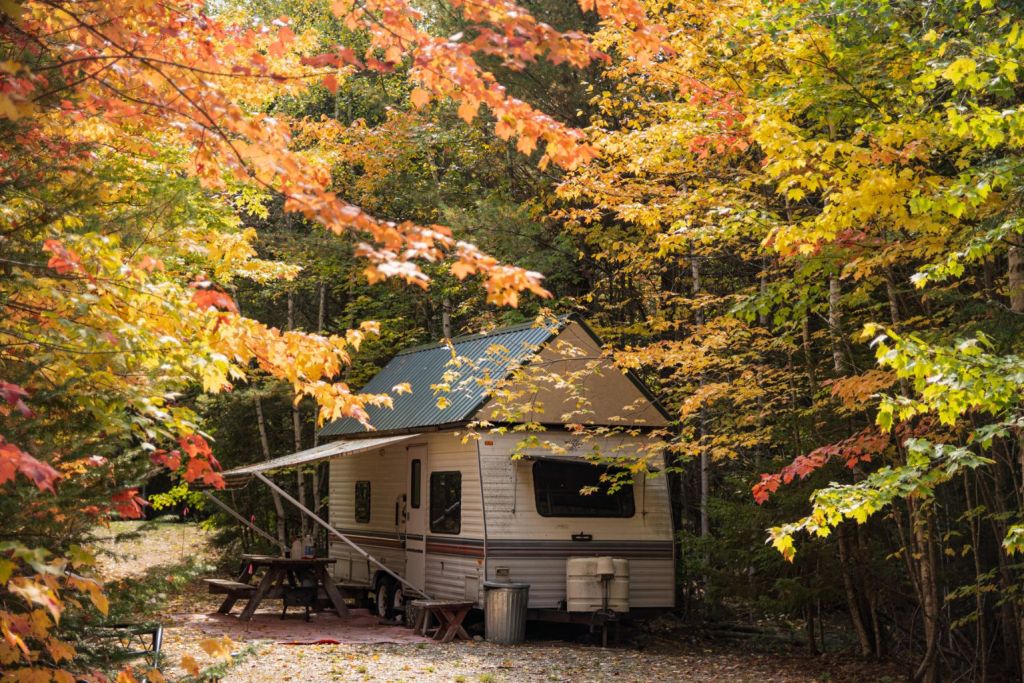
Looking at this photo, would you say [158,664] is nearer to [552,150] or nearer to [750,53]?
[552,150]

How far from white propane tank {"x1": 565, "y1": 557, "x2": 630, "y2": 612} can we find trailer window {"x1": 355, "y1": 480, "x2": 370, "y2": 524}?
4.98 m

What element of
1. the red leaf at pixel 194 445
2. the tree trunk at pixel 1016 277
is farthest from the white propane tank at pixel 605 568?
the red leaf at pixel 194 445

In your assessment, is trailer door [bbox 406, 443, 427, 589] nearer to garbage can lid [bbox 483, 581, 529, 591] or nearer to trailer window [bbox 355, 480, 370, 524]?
trailer window [bbox 355, 480, 370, 524]

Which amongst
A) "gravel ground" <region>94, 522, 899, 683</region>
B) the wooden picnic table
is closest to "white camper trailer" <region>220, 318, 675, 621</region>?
"gravel ground" <region>94, 522, 899, 683</region>

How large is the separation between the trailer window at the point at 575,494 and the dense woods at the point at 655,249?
111 cm

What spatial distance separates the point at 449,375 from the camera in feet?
40.4

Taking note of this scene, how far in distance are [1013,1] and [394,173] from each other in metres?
15.4

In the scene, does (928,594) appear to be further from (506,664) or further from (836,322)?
(506,664)

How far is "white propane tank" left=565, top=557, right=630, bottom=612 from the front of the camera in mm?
12977

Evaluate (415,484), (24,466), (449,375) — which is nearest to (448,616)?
(415,484)

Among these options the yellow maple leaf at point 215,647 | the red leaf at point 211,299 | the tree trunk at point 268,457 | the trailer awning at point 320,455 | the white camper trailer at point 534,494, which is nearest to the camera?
the red leaf at point 211,299

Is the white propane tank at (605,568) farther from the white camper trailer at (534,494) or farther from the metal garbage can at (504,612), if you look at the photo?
the metal garbage can at (504,612)

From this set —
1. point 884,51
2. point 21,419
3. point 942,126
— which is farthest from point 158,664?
point 884,51

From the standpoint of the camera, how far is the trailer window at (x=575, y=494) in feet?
44.8
